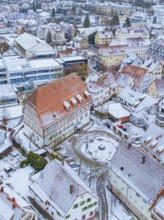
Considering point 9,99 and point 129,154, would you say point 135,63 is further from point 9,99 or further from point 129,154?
point 129,154

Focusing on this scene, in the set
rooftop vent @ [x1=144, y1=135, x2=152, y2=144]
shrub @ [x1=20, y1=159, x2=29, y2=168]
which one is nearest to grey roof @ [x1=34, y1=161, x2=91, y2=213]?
shrub @ [x1=20, y1=159, x2=29, y2=168]

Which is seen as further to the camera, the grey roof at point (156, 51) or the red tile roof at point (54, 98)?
the grey roof at point (156, 51)

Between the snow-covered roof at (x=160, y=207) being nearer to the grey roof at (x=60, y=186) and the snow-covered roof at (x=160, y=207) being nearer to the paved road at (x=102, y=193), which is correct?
the paved road at (x=102, y=193)

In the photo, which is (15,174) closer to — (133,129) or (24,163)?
(24,163)

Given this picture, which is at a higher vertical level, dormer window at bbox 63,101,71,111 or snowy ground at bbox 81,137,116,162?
dormer window at bbox 63,101,71,111

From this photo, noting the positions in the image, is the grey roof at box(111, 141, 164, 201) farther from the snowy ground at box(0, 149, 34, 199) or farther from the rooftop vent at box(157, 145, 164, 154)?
the snowy ground at box(0, 149, 34, 199)

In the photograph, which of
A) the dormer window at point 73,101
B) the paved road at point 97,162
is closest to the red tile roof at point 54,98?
the dormer window at point 73,101
